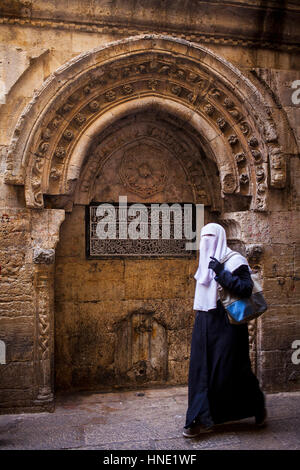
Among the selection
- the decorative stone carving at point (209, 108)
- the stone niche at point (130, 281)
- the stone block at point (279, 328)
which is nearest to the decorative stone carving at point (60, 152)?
the stone niche at point (130, 281)

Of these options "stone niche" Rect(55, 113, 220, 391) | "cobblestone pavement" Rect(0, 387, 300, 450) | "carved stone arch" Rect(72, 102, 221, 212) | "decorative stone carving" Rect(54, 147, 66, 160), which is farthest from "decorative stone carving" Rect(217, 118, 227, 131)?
"cobblestone pavement" Rect(0, 387, 300, 450)

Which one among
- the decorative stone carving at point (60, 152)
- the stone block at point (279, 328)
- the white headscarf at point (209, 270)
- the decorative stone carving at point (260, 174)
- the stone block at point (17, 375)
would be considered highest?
the decorative stone carving at point (60, 152)

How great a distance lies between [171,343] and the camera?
17.2 ft

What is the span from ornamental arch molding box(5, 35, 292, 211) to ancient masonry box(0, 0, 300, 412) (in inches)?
0.6

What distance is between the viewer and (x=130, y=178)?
16.9 feet

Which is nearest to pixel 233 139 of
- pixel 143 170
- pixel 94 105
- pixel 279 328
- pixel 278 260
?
pixel 143 170

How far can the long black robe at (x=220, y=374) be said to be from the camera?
11.6 ft

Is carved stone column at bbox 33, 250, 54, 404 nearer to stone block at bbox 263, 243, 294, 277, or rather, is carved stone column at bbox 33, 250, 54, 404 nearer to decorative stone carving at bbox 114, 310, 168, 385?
decorative stone carving at bbox 114, 310, 168, 385

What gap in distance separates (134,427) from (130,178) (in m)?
2.78

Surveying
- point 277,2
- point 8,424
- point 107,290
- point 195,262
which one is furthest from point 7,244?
point 277,2

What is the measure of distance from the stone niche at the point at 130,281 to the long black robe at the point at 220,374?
1.62 meters

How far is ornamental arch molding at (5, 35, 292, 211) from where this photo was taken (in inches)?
169

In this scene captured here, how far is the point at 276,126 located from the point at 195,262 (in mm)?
1895

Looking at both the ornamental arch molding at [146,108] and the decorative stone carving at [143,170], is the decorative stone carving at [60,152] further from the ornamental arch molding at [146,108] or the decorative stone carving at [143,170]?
the decorative stone carving at [143,170]
